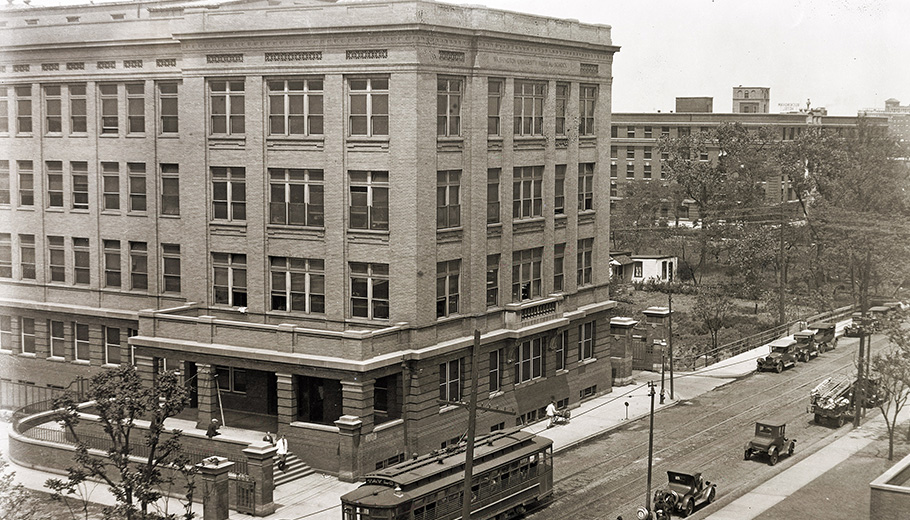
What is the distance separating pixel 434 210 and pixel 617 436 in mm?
15049

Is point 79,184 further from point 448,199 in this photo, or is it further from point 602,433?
point 602,433

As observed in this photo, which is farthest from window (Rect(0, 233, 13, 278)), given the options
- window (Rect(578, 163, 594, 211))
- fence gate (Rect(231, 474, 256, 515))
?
window (Rect(578, 163, 594, 211))

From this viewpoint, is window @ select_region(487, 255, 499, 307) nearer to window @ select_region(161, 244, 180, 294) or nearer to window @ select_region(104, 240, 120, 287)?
window @ select_region(161, 244, 180, 294)

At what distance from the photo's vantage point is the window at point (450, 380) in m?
48.1

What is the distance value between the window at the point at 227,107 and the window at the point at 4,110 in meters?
14.0

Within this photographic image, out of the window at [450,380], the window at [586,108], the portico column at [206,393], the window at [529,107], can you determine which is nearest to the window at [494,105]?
the window at [529,107]

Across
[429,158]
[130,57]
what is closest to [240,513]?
[429,158]

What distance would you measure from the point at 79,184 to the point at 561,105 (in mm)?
25671

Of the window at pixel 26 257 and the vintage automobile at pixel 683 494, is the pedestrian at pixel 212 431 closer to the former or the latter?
the vintage automobile at pixel 683 494

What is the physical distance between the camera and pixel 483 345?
50156 mm

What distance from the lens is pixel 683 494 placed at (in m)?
41.0

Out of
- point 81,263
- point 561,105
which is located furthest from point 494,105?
point 81,263

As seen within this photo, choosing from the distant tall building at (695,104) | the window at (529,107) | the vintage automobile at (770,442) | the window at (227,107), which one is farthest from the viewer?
the distant tall building at (695,104)

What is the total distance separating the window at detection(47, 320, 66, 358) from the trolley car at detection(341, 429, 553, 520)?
85.1 ft
